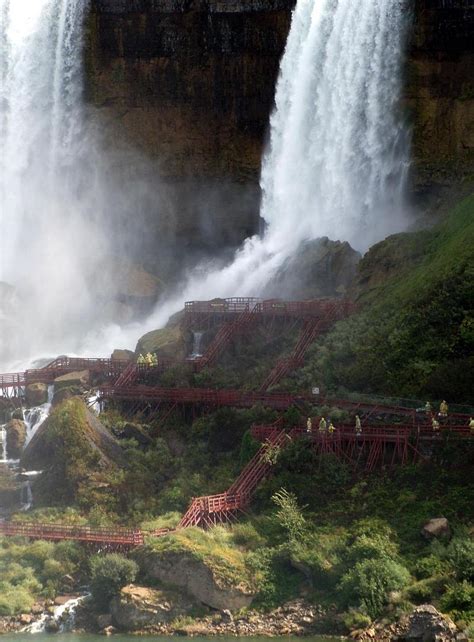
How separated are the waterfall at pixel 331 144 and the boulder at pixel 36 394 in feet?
43.3

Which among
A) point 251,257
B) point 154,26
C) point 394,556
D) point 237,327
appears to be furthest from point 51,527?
point 154,26

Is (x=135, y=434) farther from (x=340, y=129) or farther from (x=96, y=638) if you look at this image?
(x=340, y=129)

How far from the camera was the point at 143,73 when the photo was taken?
3024 inches

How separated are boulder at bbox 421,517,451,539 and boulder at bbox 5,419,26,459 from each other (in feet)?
60.8

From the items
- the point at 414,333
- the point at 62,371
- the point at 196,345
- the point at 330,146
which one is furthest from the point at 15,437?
the point at 330,146

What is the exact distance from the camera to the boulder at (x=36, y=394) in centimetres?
5688

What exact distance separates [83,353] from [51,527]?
24592 mm

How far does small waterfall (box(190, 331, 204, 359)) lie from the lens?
5891cm

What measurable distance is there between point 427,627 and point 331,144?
3827 centimetres

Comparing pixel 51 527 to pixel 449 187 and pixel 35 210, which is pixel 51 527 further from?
pixel 35 210

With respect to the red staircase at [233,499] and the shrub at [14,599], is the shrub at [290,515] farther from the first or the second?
the shrub at [14,599]

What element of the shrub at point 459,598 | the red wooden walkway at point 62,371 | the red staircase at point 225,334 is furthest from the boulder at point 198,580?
the red wooden walkway at point 62,371

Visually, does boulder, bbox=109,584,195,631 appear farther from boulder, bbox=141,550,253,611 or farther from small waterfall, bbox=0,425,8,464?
small waterfall, bbox=0,425,8,464

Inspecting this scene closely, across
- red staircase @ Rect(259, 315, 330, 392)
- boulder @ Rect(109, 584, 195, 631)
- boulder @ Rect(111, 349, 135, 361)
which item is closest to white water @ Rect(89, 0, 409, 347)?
boulder @ Rect(111, 349, 135, 361)
